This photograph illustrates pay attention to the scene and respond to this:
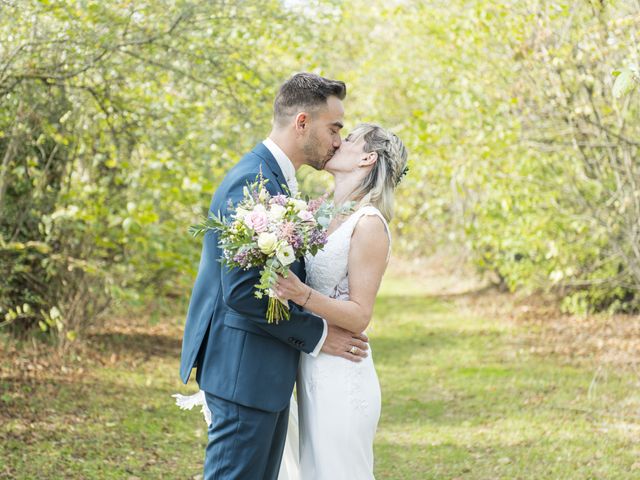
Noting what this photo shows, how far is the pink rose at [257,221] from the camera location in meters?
2.79

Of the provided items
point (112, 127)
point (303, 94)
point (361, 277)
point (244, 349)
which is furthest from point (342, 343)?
point (112, 127)

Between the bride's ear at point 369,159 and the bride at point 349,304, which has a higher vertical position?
the bride's ear at point 369,159

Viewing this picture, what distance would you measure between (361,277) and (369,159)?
1.79 ft

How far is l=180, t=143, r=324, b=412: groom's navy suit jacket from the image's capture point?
3.12 metres

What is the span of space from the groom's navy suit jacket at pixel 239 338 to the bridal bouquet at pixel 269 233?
171mm

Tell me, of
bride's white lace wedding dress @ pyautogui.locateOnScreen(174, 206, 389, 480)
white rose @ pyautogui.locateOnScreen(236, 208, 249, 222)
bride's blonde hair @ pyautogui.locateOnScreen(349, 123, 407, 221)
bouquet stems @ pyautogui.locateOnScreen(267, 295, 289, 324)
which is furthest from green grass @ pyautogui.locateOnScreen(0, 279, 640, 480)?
white rose @ pyautogui.locateOnScreen(236, 208, 249, 222)

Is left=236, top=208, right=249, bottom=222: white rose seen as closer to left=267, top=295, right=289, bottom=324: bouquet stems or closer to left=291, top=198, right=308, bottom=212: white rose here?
left=291, top=198, right=308, bottom=212: white rose

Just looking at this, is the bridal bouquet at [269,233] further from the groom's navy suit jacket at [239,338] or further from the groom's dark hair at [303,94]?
the groom's dark hair at [303,94]

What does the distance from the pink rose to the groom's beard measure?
717mm

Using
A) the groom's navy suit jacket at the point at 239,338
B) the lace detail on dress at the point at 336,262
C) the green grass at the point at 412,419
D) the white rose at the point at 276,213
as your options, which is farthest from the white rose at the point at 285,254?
the green grass at the point at 412,419

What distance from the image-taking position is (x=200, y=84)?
7.24 metres

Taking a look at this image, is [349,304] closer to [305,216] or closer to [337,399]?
[337,399]

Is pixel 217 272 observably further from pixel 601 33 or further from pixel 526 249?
pixel 526 249

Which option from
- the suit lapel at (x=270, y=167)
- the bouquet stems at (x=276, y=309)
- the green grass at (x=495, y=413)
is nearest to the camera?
the bouquet stems at (x=276, y=309)
